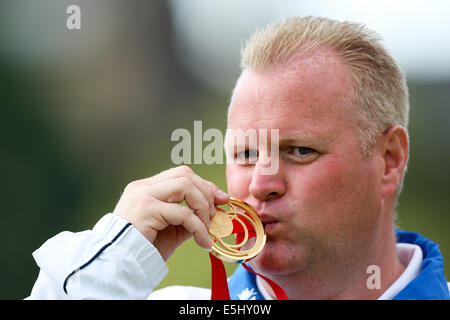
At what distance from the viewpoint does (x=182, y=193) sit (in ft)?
8.27

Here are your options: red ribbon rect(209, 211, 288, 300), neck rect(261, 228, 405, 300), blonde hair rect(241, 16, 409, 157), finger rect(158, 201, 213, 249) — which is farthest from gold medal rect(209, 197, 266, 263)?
blonde hair rect(241, 16, 409, 157)

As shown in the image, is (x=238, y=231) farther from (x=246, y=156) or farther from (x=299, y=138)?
(x=299, y=138)

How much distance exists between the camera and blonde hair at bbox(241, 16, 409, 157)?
307 cm

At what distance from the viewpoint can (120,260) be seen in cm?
246

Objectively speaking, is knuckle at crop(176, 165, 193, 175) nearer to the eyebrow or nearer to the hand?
the hand

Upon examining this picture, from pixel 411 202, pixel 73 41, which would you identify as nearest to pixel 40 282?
pixel 411 202

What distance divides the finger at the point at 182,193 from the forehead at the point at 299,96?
589mm

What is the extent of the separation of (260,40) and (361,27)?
58cm

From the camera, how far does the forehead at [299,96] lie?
290cm

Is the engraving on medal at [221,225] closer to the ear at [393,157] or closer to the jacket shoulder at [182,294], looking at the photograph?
the ear at [393,157]

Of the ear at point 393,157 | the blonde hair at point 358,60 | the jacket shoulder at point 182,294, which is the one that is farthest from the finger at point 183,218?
the jacket shoulder at point 182,294

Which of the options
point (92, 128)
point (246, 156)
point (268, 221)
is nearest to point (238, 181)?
point (246, 156)

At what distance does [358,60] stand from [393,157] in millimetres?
566
